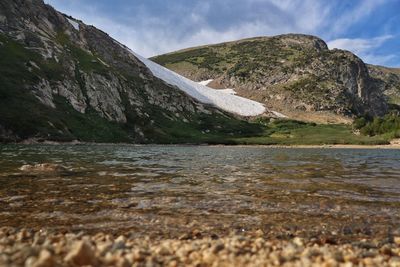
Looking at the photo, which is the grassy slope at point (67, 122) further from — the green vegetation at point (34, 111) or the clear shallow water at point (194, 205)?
the clear shallow water at point (194, 205)

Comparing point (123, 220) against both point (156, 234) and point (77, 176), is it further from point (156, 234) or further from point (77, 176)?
point (77, 176)


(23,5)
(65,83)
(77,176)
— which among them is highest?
(23,5)

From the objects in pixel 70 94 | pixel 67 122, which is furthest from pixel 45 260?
pixel 70 94

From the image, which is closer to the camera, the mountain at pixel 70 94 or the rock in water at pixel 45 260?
the rock in water at pixel 45 260

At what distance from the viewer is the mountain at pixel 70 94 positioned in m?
104

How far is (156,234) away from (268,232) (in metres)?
3.86

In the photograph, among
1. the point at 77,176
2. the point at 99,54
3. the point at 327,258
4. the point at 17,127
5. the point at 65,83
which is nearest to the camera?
the point at 327,258

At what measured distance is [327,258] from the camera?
9.05 m

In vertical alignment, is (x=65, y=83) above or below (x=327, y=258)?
above

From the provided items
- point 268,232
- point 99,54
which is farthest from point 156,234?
point 99,54

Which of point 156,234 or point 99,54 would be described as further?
point 99,54

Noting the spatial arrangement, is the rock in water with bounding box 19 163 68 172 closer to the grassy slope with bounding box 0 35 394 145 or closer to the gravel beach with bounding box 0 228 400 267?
the gravel beach with bounding box 0 228 400 267

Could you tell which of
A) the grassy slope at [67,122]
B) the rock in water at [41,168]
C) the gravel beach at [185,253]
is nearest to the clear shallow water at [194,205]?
the gravel beach at [185,253]

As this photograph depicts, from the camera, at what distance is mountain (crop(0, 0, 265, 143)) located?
343ft
